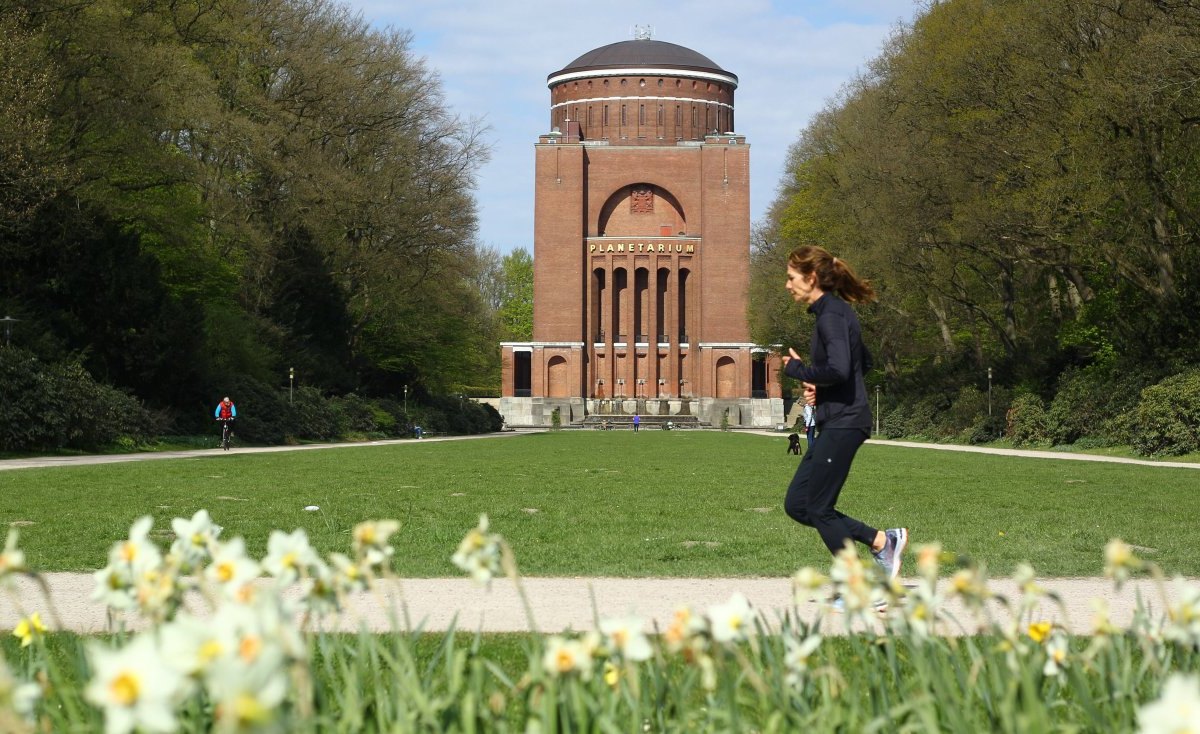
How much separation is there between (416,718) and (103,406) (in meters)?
28.8

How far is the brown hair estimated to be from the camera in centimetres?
740

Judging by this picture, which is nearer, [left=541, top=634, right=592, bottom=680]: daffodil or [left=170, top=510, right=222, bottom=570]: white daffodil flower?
[left=541, top=634, right=592, bottom=680]: daffodil

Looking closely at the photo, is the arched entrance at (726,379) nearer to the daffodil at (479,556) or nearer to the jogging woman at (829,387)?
the jogging woman at (829,387)

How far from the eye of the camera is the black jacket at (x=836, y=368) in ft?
23.6

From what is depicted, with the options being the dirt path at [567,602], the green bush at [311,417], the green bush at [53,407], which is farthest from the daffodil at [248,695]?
the green bush at [311,417]

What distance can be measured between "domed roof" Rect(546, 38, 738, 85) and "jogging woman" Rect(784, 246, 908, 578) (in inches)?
3742

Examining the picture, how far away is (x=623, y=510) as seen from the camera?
14492mm

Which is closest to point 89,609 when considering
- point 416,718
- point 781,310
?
point 416,718

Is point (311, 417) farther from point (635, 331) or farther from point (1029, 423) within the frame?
point (635, 331)

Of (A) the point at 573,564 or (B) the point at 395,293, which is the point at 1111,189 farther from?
(B) the point at 395,293

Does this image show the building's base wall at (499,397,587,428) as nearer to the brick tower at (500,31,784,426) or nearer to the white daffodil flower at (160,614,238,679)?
the brick tower at (500,31,784,426)

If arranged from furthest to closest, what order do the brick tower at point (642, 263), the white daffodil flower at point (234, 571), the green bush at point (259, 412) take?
the brick tower at point (642, 263), the green bush at point (259, 412), the white daffodil flower at point (234, 571)

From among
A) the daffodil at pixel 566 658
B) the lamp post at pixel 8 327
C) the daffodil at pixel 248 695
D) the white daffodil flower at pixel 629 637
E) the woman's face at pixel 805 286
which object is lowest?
the daffodil at pixel 566 658

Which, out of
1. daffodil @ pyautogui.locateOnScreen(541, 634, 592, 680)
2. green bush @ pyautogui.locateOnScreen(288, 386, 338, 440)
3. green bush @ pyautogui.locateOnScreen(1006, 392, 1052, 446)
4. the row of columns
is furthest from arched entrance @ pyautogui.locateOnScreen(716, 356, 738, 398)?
daffodil @ pyautogui.locateOnScreen(541, 634, 592, 680)
